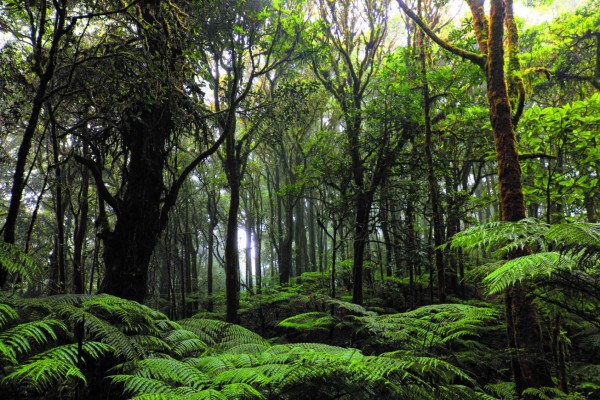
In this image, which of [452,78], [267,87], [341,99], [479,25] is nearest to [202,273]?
[267,87]

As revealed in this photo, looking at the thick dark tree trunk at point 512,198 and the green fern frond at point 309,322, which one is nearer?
the thick dark tree trunk at point 512,198

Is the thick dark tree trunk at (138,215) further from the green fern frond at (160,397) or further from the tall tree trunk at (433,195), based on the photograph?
the tall tree trunk at (433,195)

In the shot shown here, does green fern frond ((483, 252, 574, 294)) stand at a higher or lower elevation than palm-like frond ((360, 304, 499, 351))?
higher

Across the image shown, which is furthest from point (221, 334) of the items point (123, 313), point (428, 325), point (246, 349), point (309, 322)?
point (309, 322)

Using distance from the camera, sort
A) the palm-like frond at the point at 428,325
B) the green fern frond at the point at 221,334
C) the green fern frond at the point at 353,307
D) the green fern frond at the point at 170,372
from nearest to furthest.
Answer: the green fern frond at the point at 170,372 → the palm-like frond at the point at 428,325 → the green fern frond at the point at 221,334 → the green fern frond at the point at 353,307

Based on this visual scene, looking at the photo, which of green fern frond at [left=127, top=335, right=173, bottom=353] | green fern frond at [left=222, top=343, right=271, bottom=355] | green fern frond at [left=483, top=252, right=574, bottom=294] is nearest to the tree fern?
green fern frond at [left=127, top=335, right=173, bottom=353]

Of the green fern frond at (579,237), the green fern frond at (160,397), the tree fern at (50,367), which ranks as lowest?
the green fern frond at (160,397)

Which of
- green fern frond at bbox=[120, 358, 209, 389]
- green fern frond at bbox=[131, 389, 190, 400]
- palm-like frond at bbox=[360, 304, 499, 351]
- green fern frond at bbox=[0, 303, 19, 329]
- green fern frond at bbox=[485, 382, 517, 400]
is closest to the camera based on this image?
green fern frond at bbox=[131, 389, 190, 400]

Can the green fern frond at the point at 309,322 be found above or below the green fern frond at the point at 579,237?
below

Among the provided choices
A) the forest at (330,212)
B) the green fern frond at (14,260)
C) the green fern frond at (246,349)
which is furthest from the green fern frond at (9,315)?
the green fern frond at (246,349)

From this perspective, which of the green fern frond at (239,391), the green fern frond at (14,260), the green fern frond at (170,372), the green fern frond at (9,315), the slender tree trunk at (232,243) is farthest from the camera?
Result: the slender tree trunk at (232,243)

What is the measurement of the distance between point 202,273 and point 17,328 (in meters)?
34.0

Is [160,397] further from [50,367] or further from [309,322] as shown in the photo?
[309,322]

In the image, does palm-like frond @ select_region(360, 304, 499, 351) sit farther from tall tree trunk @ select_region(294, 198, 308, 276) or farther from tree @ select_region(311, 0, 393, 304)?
tall tree trunk @ select_region(294, 198, 308, 276)
